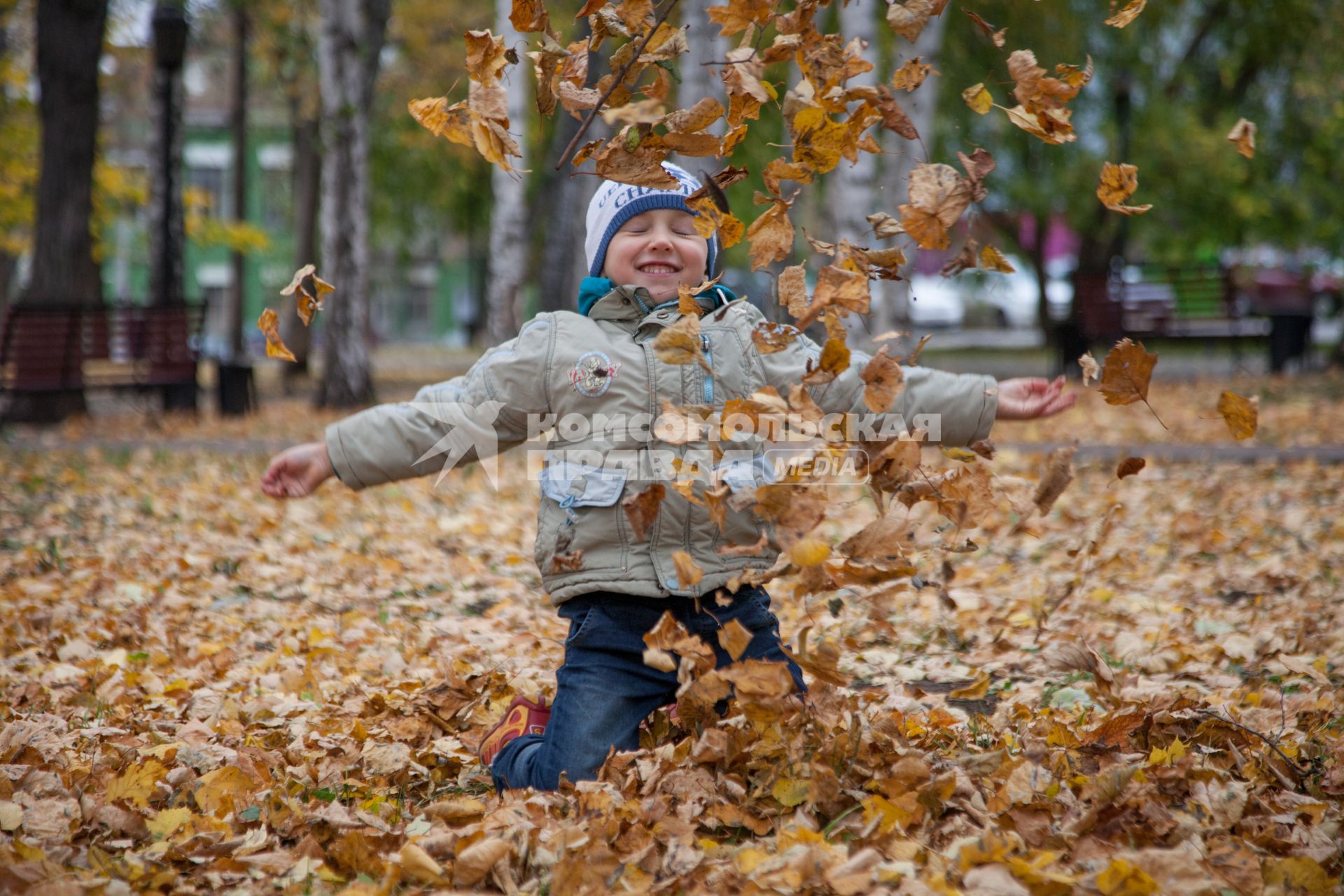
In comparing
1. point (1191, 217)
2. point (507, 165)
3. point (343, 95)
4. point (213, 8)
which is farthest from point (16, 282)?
point (507, 165)

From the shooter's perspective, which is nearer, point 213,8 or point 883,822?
point 883,822

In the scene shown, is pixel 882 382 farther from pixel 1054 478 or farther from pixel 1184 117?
pixel 1184 117

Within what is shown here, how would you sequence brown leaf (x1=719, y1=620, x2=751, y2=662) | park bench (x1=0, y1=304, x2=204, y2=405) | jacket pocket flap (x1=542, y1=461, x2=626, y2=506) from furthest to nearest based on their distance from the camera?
park bench (x1=0, y1=304, x2=204, y2=405), jacket pocket flap (x1=542, y1=461, x2=626, y2=506), brown leaf (x1=719, y1=620, x2=751, y2=662)

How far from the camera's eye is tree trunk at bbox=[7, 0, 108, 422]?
10.2m

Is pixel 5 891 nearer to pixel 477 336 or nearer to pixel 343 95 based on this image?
pixel 343 95

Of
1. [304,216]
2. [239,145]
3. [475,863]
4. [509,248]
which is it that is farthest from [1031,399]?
[239,145]

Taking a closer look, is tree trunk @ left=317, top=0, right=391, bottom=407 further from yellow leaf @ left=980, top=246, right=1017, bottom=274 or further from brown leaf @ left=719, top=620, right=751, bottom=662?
brown leaf @ left=719, top=620, right=751, bottom=662

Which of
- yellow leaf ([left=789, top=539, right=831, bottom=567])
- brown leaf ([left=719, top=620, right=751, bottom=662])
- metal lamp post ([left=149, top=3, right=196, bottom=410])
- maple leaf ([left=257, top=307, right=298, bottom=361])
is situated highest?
metal lamp post ([left=149, top=3, right=196, bottom=410])

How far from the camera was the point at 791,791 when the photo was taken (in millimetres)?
2441

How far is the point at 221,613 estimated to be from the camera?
14.7 ft

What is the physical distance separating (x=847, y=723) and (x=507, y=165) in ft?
4.85

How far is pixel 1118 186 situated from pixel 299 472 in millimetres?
1920

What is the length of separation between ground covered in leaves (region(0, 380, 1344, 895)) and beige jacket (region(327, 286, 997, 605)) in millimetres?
267

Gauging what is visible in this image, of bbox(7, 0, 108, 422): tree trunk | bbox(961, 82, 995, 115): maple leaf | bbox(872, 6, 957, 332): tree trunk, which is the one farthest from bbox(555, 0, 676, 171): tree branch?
bbox(7, 0, 108, 422): tree trunk
